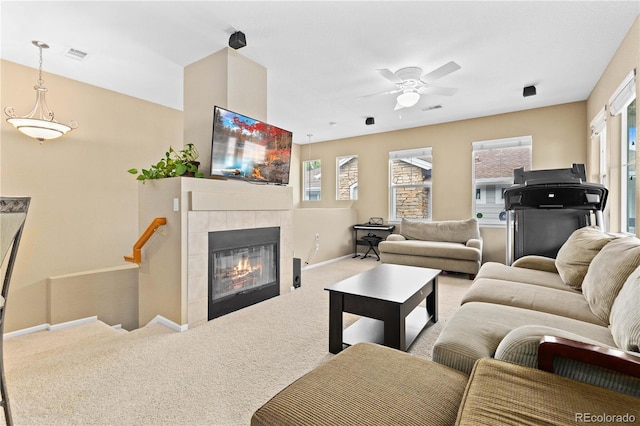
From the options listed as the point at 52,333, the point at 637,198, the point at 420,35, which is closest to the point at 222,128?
the point at 420,35

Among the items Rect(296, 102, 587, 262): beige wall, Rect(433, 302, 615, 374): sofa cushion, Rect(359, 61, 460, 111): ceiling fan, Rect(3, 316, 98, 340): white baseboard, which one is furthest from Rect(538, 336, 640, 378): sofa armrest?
Rect(296, 102, 587, 262): beige wall

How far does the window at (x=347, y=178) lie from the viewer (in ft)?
22.8

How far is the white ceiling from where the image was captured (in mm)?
2441

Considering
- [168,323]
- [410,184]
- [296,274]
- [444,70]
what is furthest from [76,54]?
[410,184]

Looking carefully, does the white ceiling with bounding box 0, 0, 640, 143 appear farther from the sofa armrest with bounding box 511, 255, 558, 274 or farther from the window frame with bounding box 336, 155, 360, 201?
the window frame with bounding box 336, 155, 360, 201

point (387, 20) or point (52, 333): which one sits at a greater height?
point (387, 20)

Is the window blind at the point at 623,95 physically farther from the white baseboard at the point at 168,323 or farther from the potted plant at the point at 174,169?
the white baseboard at the point at 168,323

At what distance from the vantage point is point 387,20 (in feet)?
8.53

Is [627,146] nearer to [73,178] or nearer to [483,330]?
[483,330]

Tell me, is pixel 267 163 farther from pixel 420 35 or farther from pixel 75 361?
pixel 75 361

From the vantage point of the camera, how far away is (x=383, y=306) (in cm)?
207

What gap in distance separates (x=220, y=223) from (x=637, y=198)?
152 inches

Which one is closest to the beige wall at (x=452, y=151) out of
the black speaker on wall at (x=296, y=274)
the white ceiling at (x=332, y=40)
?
the white ceiling at (x=332, y=40)

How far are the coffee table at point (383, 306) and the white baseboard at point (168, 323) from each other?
1.42m
